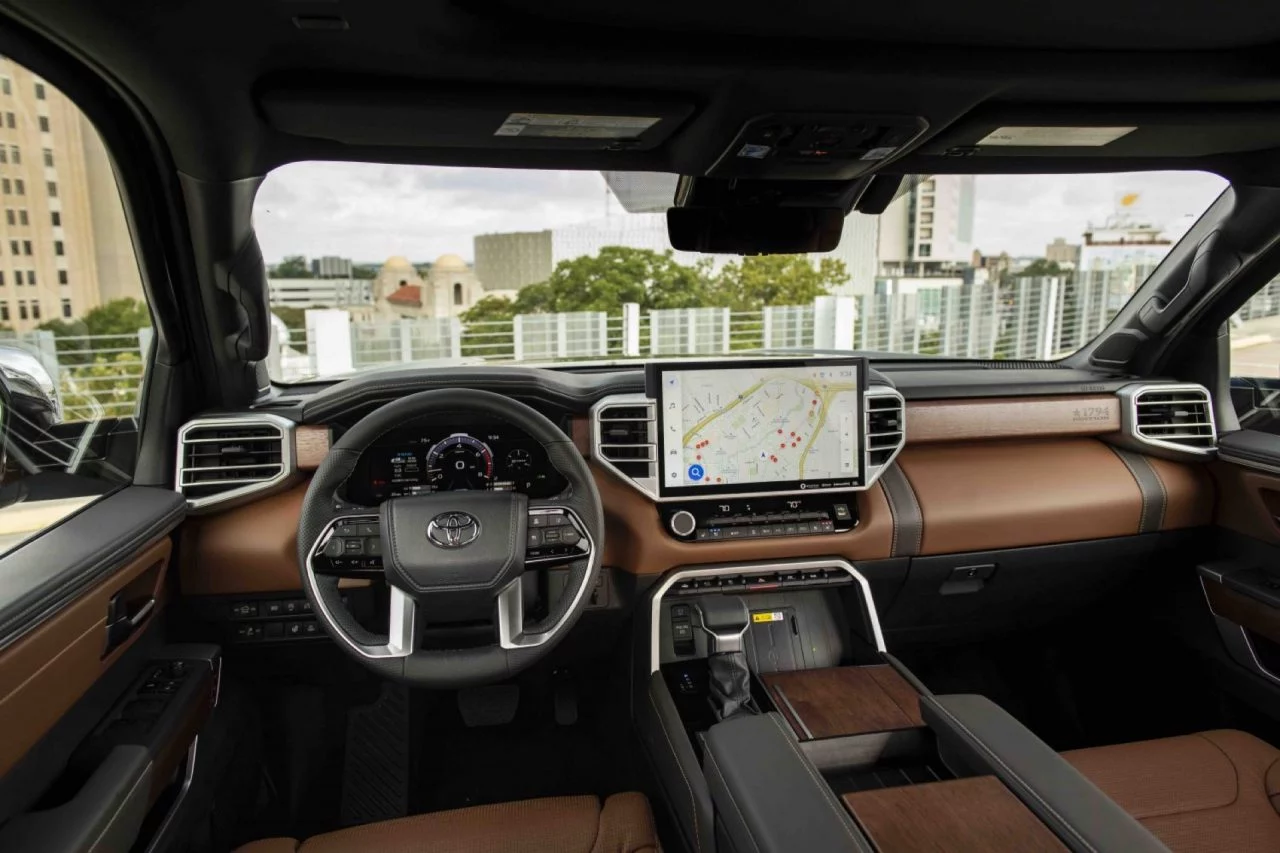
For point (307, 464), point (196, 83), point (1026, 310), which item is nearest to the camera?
point (196, 83)

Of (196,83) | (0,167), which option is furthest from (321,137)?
(0,167)

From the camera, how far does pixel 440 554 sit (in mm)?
1903

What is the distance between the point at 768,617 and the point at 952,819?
1.31m

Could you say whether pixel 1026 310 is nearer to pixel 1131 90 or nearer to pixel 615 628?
pixel 1131 90

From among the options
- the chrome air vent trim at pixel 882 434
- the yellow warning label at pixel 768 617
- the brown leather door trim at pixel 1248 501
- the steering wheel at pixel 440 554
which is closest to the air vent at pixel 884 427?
the chrome air vent trim at pixel 882 434

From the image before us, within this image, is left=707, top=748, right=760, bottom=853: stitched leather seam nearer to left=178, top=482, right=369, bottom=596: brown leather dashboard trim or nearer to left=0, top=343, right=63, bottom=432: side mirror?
left=178, top=482, right=369, bottom=596: brown leather dashboard trim

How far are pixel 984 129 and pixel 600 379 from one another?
52.8 inches

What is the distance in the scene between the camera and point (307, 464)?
2367 mm

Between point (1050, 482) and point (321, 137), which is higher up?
point (321, 137)

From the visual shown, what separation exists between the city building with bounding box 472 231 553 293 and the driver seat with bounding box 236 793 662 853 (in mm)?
2695

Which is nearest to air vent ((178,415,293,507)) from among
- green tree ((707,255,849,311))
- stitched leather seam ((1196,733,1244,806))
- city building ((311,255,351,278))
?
city building ((311,255,351,278))

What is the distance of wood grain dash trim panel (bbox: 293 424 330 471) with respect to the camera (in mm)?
2355

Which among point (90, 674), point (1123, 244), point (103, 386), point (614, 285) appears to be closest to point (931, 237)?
point (1123, 244)

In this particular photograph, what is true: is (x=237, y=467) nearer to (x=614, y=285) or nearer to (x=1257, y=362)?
(x=614, y=285)
